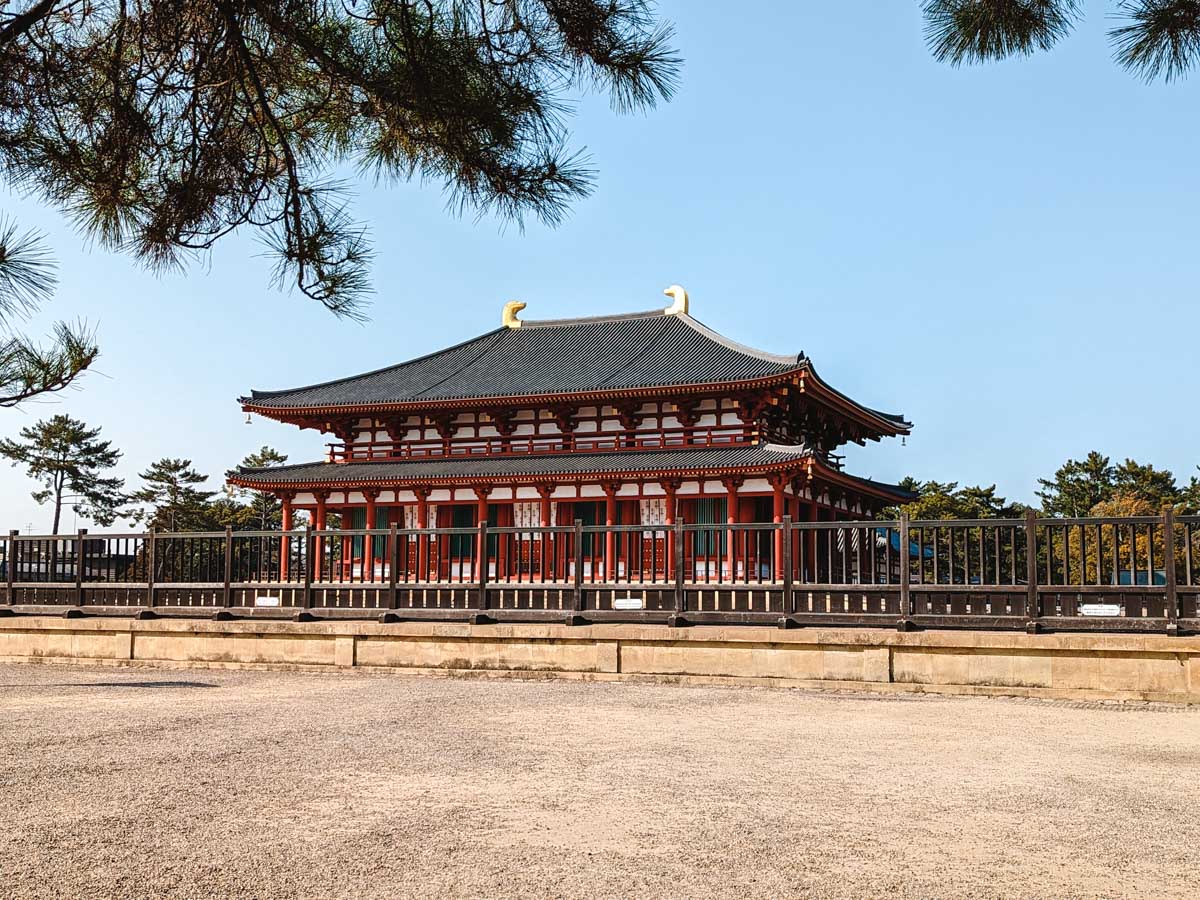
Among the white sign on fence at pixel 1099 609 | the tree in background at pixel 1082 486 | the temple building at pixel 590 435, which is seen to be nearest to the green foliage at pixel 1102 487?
the tree in background at pixel 1082 486

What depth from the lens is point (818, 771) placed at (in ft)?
21.8

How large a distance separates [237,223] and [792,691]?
23.6ft

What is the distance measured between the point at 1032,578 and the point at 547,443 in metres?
19.3

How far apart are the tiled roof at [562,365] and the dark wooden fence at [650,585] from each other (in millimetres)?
12864

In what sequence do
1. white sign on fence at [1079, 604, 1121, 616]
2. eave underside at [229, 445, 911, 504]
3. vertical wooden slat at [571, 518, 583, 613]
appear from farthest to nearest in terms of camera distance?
1. eave underside at [229, 445, 911, 504]
2. vertical wooden slat at [571, 518, 583, 613]
3. white sign on fence at [1079, 604, 1121, 616]

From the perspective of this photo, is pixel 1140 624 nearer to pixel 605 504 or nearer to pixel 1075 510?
pixel 605 504

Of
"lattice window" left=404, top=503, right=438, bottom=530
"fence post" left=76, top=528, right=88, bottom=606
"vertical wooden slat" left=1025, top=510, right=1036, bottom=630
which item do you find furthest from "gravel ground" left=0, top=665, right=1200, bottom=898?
"lattice window" left=404, top=503, right=438, bottom=530

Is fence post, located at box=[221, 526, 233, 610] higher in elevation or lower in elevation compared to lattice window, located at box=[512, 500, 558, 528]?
lower

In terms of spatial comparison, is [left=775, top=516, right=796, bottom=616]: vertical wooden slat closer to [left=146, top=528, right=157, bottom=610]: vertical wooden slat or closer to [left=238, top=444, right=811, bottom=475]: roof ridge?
[left=146, top=528, right=157, bottom=610]: vertical wooden slat

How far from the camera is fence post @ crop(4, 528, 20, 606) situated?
602 inches

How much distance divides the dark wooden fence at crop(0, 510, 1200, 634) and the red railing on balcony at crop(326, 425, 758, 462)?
41.7 feet

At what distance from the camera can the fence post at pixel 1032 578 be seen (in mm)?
10633

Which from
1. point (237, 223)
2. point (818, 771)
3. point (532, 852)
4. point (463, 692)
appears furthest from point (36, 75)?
point (463, 692)

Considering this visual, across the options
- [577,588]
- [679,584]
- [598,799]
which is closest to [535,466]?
[577,588]
